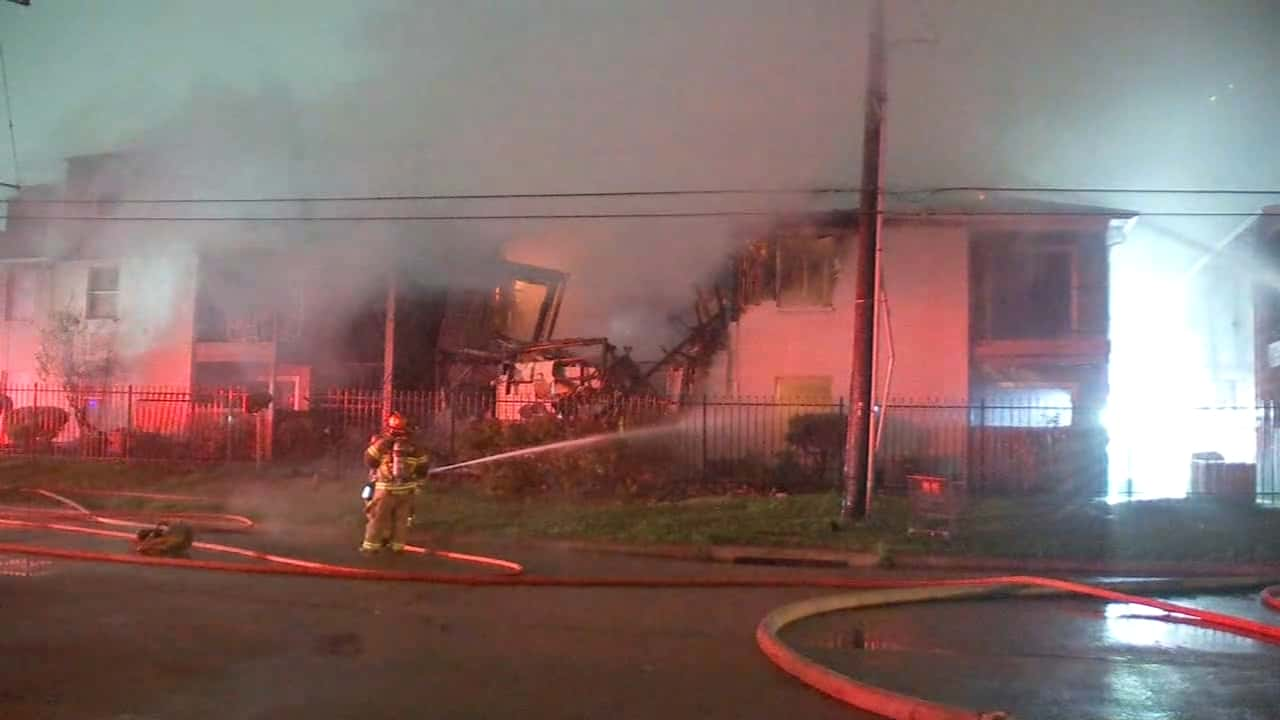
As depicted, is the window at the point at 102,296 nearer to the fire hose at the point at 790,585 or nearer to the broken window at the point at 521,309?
the broken window at the point at 521,309

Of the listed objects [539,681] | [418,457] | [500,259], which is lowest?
[539,681]

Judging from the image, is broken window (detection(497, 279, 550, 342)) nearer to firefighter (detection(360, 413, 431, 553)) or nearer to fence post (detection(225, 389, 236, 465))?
fence post (detection(225, 389, 236, 465))

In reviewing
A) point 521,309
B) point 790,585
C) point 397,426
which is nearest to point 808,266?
point 521,309

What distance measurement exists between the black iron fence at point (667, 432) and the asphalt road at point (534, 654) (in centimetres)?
668

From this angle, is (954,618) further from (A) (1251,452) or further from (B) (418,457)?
(A) (1251,452)

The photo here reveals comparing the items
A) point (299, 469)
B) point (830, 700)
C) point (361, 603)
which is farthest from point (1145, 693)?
point (299, 469)

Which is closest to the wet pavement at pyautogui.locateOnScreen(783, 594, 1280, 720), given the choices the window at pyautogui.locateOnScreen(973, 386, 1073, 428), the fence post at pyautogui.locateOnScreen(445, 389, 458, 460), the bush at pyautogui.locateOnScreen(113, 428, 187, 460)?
the window at pyautogui.locateOnScreen(973, 386, 1073, 428)

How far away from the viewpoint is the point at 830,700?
497 cm

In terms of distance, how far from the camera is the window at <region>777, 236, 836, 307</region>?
18141 millimetres

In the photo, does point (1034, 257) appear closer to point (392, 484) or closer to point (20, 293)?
point (392, 484)

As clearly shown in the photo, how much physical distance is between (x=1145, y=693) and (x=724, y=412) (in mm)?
11206

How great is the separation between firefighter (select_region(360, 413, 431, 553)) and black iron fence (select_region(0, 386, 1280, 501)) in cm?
447

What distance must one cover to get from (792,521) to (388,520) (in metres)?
4.25

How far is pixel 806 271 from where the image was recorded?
18266 mm
